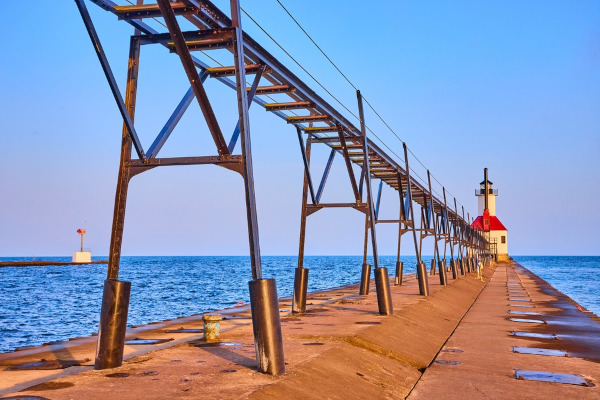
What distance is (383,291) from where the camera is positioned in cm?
1673

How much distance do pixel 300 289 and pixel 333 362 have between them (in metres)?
7.00

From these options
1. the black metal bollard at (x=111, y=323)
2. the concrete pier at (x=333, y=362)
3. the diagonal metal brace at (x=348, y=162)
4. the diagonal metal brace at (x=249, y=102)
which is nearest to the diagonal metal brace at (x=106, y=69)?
the diagonal metal brace at (x=249, y=102)

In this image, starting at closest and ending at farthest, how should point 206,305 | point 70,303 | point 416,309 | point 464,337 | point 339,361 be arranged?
point 339,361, point 464,337, point 416,309, point 206,305, point 70,303

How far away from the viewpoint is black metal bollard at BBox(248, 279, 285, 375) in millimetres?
8648

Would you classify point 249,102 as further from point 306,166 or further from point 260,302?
point 306,166

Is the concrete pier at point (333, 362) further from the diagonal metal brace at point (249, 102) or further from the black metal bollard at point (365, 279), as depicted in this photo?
the black metal bollard at point (365, 279)

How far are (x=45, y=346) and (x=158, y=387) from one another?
265 inches

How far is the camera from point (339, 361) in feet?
34.0

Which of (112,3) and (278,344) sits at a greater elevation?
(112,3)

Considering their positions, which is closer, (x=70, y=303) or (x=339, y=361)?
(x=339, y=361)

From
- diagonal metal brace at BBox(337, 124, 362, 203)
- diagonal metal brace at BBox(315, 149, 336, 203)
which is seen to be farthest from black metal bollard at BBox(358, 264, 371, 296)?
diagonal metal brace at BBox(337, 124, 362, 203)

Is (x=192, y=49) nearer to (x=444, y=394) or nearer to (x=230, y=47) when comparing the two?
(x=230, y=47)

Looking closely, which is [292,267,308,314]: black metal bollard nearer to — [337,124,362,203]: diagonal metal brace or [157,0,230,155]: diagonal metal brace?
[337,124,362,203]: diagonal metal brace

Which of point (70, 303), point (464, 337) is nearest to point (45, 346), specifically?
point (464, 337)
